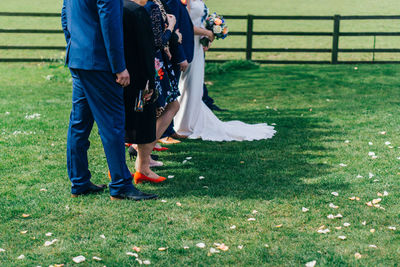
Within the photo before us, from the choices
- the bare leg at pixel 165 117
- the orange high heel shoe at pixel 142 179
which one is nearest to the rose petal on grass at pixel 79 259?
the orange high heel shoe at pixel 142 179

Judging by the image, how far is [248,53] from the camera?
51.6ft

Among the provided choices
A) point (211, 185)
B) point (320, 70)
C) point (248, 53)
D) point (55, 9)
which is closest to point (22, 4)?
point (55, 9)

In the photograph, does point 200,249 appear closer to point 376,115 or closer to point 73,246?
point 73,246

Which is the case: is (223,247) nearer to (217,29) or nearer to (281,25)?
(217,29)

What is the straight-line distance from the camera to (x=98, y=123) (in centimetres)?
461

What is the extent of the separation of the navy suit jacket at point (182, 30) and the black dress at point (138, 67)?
99 cm

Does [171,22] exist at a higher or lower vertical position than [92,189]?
higher

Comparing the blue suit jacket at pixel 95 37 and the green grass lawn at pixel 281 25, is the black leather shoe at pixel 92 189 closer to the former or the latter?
the blue suit jacket at pixel 95 37

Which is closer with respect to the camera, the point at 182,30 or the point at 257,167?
the point at 257,167

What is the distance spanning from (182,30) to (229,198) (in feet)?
7.52

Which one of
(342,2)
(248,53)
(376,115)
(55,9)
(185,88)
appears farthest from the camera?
(342,2)

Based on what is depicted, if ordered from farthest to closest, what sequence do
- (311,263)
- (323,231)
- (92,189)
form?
1. (92,189)
2. (323,231)
3. (311,263)

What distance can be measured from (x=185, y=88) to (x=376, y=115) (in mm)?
3227

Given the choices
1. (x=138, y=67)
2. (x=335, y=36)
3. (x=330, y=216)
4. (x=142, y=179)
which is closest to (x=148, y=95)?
(x=138, y=67)
